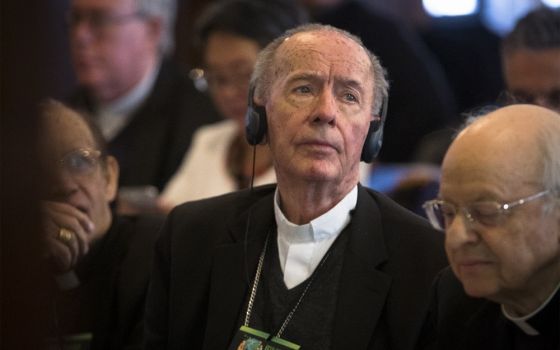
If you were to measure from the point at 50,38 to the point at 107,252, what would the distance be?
160 cm

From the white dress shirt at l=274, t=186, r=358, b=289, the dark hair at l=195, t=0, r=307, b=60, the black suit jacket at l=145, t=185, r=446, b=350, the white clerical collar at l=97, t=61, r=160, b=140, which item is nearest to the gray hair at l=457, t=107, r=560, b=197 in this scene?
the black suit jacket at l=145, t=185, r=446, b=350

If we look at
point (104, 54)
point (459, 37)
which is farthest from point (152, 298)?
point (459, 37)

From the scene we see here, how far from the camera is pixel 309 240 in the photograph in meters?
1.94

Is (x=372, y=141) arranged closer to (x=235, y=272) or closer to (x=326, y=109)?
(x=326, y=109)

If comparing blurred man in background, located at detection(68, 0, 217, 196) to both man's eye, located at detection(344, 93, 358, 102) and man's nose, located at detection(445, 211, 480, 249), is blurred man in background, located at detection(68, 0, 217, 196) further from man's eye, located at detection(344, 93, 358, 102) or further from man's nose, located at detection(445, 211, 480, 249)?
man's nose, located at detection(445, 211, 480, 249)

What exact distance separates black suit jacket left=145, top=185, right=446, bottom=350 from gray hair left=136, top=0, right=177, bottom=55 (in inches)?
82.7

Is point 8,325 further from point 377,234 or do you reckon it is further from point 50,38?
point 377,234

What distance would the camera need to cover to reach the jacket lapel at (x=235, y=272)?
1905 mm

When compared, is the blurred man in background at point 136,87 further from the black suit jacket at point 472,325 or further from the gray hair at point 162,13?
the black suit jacket at point 472,325

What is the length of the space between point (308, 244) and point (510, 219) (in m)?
0.49

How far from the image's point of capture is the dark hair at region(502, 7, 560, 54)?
9.84 feet

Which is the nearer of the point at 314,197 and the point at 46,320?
the point at 46,320

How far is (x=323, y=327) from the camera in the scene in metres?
1.85

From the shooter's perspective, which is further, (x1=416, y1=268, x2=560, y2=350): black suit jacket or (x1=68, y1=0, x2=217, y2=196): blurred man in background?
(x1=68, y1=0, x2=217, y2=196): blurred man in background
